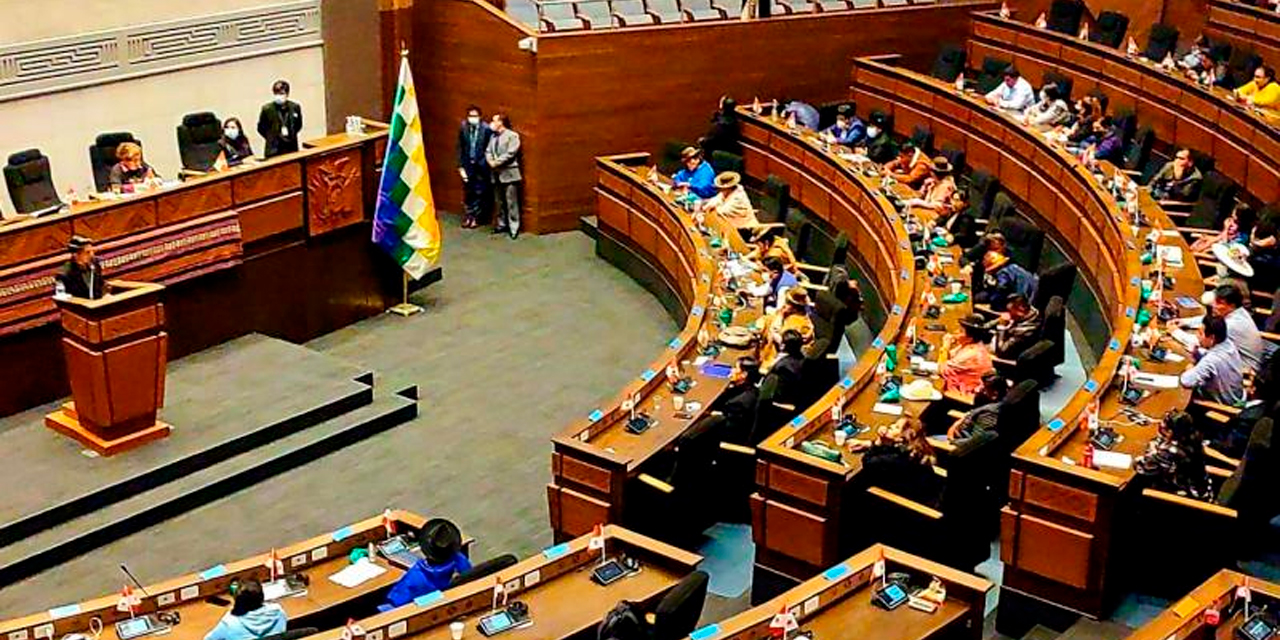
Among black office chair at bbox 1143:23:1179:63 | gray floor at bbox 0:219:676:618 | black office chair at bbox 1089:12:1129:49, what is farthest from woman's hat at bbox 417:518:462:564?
black office chair at bbox 1089:12:1129:49

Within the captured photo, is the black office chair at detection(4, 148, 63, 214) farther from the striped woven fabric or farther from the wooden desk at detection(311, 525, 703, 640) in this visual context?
the wooden desk at detection(311, 525, 703, 640)

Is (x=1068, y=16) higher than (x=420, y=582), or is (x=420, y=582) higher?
(x=1068, y=16)

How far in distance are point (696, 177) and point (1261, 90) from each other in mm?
4097

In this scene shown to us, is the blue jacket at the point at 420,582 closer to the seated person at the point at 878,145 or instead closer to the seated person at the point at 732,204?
the seated person at the point at 732,204

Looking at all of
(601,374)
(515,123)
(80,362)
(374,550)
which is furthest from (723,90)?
(374,550)

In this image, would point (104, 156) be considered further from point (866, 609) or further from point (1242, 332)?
point (1242, 332)

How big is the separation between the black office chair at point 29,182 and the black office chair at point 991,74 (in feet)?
24.2

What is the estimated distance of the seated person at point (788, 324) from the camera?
29.7ft

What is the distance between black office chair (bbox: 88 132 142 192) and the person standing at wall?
10.5 ft

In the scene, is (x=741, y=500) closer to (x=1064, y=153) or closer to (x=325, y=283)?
(x=325, y=283)

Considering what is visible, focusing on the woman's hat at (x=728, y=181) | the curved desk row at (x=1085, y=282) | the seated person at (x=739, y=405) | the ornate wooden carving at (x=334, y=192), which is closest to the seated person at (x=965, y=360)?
the curved desk row at (x=1085, y=282)

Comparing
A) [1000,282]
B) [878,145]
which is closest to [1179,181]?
[1000,282]

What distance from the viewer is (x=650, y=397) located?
27.1 ft

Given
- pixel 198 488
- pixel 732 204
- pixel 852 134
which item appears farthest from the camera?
pixel 852 134
